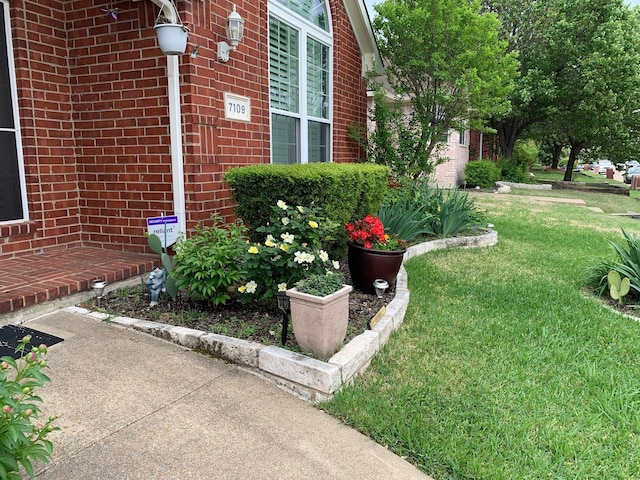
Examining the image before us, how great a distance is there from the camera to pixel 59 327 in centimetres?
344

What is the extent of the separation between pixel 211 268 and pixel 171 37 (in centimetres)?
212

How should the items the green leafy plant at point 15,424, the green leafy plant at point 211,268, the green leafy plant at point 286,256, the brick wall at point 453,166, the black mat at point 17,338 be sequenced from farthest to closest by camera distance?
the brick wall at point 453,166
the green leafy plant at point 211,268
the green leafy plant at point 286,256
the black mat at point 17,338
the green leafy plant at point 15,424

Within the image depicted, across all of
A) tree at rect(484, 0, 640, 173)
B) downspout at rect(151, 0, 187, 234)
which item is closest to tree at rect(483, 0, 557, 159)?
tree at rect(484, 0, 640, 173)

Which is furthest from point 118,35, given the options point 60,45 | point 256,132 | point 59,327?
point 59,327

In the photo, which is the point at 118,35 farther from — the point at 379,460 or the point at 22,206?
the point at 379,460

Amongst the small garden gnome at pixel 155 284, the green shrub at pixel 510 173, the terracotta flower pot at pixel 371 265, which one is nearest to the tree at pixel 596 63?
the green shrub at pixel 510 173

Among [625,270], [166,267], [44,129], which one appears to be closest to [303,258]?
[166,267]

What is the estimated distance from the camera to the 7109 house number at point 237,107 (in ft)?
16.7

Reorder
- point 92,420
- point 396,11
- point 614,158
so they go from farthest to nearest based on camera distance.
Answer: point 614,158
point 396,11
point 92,420

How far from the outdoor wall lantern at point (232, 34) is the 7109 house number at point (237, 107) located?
0.40 m

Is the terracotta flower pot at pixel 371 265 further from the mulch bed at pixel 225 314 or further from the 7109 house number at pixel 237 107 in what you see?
the 7109 house number at pixel 237 107

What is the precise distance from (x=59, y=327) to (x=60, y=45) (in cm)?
302

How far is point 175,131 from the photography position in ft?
14.8

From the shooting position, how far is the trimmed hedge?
13.4 ft
